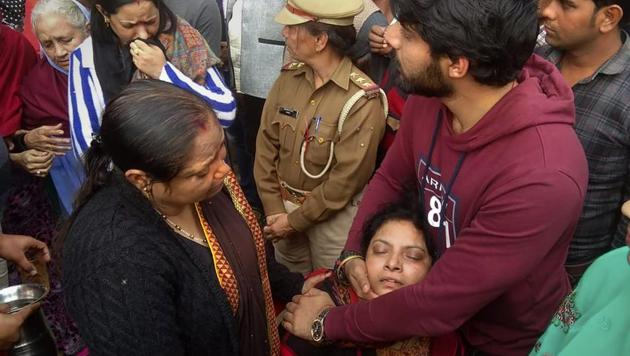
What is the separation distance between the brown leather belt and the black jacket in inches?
61.0

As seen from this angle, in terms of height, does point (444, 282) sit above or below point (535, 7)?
below

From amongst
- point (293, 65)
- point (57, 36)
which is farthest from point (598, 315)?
point (57, 36)

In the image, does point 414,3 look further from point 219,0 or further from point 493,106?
point 219,0

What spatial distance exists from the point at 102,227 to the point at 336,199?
5.52ft

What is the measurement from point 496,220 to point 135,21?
1.98 meters

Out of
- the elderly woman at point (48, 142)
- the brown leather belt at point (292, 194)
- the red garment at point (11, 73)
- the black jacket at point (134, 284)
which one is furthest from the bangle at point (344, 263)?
the red garment at point (11, 73)

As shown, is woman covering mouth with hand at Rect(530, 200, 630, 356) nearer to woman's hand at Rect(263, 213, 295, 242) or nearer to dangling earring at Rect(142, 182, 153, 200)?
dangling earring at Rect(142, 182, 153, 200)

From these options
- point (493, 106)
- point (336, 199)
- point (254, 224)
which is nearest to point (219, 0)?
point (336, 199)

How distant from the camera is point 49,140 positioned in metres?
3.11

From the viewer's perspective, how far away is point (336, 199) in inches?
123

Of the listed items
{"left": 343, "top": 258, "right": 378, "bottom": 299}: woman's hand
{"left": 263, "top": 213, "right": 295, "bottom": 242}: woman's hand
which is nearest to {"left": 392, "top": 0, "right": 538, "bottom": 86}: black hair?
{"left": 343, "top": 258, "right": 378, "bottom": 299}: woman's hand

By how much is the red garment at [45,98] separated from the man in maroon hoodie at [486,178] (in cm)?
202

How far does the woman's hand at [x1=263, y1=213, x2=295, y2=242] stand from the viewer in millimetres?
3322

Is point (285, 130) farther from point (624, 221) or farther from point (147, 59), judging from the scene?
point (624, 221)
